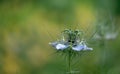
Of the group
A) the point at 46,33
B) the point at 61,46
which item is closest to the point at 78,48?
the point at 61,46

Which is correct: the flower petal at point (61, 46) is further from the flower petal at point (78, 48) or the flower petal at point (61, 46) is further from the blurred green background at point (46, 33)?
the blurred green background at point (46, 33)

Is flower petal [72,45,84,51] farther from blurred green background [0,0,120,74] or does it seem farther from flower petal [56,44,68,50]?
blurred green background [0,0,120,74]

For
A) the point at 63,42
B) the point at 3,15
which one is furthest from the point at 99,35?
the point at 3,15

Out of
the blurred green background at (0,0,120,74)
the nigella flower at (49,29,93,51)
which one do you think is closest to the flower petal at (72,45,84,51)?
the nigella flower at (49,29,93,51)

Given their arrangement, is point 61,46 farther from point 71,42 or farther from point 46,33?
point 46,33

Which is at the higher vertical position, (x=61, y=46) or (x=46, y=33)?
(x=46, y=33)

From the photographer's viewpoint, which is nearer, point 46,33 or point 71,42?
point 71,42
